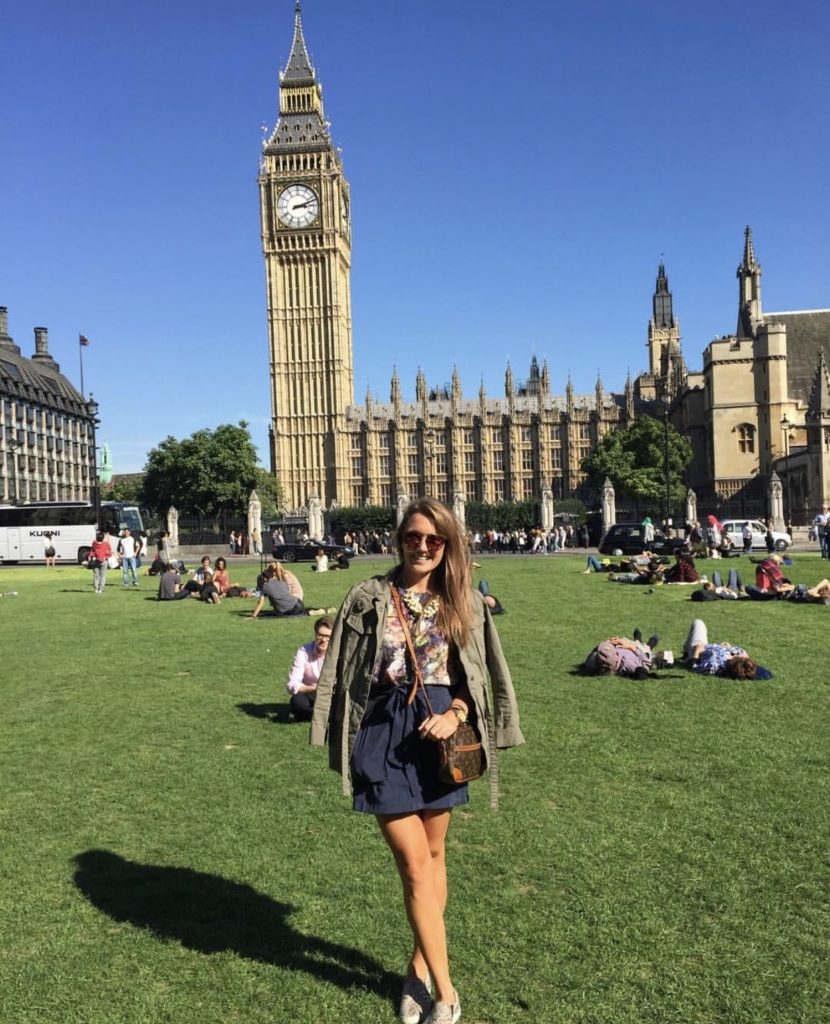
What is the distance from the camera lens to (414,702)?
12.1 feet

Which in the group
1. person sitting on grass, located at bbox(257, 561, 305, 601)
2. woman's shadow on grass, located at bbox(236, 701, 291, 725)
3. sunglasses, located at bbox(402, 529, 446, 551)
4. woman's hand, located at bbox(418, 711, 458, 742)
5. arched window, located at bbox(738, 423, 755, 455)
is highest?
arched window, located at bbox(738, 423, 755, 455)

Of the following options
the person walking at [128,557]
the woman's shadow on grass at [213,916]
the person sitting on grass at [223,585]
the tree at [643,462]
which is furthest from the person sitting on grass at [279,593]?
the tree at [643,462]

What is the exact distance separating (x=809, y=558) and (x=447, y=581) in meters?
27.9

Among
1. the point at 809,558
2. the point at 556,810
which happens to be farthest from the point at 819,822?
the point at 809,558

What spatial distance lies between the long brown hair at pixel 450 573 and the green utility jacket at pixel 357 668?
2.5 inches

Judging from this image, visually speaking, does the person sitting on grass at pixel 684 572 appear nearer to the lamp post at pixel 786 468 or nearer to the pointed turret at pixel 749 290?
the lamp post at pixel 786 468

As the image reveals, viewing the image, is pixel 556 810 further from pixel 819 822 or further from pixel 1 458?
pixel 1 458

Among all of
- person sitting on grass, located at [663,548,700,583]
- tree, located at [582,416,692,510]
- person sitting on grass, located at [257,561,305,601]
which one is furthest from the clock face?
person sitting on grass, located at [257,561,305,601]

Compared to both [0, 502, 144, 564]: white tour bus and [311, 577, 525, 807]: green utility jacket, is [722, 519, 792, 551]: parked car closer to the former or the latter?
[0, 502, 144, 564]: white tour bus

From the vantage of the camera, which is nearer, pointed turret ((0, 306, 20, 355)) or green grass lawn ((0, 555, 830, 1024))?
green grass lawn ((0, 555, 830, 1024))

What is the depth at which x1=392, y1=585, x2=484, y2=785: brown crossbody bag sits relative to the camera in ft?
11.7

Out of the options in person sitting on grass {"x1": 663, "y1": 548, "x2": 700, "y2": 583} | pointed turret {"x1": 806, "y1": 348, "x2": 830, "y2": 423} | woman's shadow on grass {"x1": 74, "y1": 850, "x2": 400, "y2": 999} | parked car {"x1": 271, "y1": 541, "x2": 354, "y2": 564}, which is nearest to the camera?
woman's shadow on grass {"x1": 74, "y1": 850, "x2": 400, "y2": 999}

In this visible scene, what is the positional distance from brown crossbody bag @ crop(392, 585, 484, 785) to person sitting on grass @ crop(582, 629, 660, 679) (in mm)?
6495

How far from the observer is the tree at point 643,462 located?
204ft
